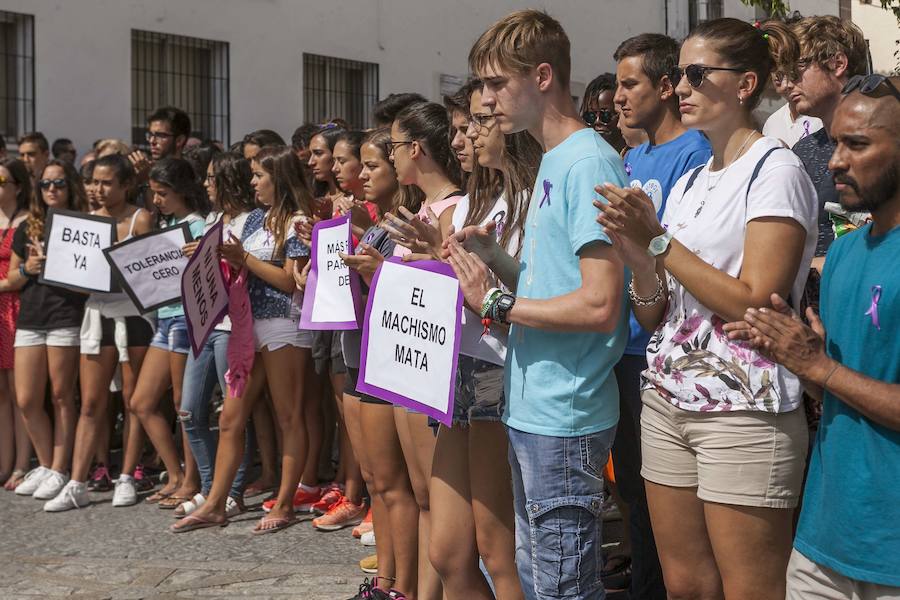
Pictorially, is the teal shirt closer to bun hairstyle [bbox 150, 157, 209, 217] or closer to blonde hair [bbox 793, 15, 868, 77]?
bun hairstyle [bbox 150, 157, 209, 217]

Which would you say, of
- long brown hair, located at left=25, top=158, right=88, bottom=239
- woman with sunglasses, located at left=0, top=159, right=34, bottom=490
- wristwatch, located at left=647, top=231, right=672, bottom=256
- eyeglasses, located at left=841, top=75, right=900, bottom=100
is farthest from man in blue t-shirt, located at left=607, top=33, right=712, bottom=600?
woman with sunglasses, located at left=0, top=159, right=34, bottom=490

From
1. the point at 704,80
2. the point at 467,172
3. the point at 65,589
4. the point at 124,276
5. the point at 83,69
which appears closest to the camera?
the point at 704,80

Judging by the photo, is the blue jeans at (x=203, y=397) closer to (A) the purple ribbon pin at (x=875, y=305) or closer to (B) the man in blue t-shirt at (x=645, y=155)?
(B) the man in blue t-shirt at (x=645, y=155)

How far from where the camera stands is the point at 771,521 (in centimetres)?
306

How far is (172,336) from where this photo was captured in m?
7.34

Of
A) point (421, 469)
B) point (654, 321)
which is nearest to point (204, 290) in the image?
point (421, 469)

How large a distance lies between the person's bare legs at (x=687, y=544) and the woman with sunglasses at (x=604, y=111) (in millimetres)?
2981

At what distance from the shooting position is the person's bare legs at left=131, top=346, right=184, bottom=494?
7.43 m

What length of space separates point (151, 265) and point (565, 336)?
452 cm

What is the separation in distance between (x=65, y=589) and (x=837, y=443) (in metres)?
4.25

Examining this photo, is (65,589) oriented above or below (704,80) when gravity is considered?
below

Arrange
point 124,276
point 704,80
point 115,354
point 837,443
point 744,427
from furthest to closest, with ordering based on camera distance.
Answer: point 115,354
point 124,276
point 704,80
point 744,427
point 837,443

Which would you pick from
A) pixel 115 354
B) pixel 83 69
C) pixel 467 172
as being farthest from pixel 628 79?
pixel 83 69

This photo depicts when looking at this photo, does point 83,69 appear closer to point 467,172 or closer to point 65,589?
point 65,589
